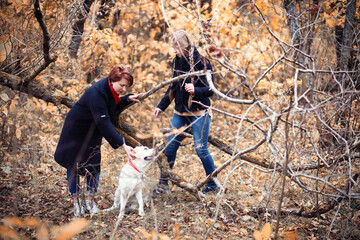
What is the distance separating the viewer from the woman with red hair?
3334 mm

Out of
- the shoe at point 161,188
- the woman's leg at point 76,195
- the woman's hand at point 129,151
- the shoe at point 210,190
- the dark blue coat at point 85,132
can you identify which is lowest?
the shoe at point 210,190

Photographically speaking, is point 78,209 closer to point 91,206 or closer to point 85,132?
point 91,206

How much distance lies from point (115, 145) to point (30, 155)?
8.38 ft

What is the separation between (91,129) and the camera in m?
3.53

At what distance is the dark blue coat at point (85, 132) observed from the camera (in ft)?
11.0

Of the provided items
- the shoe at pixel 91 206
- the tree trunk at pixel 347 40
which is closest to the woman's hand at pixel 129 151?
the shoe at pixel 91 206

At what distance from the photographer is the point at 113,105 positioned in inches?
142

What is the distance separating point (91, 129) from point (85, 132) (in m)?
0.10

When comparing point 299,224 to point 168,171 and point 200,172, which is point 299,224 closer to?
point 168,171

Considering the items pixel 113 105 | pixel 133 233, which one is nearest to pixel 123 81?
pixel 113 105

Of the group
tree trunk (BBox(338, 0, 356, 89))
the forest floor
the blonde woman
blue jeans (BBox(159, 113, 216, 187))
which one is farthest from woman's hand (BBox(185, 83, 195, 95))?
tree trunk (BBox(338, 0, 356, 89))

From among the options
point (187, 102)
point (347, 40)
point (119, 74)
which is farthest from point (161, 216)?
point (347, 40)

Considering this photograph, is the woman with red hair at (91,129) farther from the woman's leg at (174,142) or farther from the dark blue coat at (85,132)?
the woman's leg at (174,142)

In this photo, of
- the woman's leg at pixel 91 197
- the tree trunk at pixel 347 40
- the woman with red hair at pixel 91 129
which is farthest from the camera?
the tree trunk at pixel 347 40
